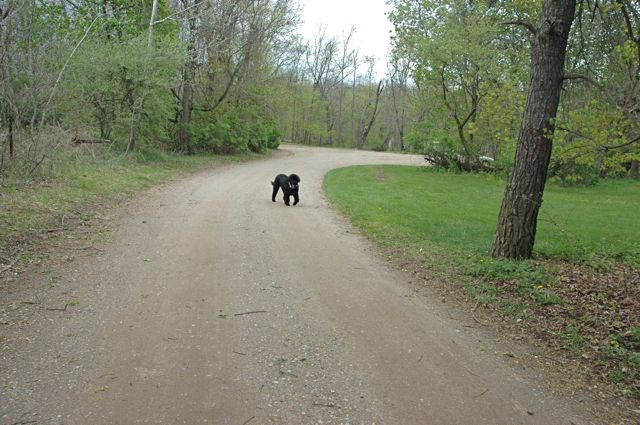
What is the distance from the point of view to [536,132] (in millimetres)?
7055

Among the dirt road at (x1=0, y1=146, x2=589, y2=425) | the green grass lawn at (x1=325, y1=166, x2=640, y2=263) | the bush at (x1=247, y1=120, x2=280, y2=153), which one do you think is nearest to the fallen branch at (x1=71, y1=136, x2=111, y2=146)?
the green grass lawn at (x1=325, y1=166, x2=640, y2=263)

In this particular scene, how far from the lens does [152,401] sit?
3410 mm

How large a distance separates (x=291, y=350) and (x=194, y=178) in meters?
14.5

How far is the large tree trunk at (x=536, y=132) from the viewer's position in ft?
22.4

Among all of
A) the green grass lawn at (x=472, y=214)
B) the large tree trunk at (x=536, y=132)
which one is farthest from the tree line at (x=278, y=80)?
the green grass lawn at (x=472, y=214)

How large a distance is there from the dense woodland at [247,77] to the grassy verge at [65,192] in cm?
78

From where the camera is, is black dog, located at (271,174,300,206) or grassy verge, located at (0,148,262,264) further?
black dog, located at (271,174,300,206)

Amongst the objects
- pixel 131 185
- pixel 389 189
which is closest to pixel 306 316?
pixel 131 185

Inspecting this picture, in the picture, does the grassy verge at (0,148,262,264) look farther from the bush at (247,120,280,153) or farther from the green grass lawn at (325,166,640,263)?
the bush at (247,120,280,153)

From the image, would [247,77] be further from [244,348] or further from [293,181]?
[244,348]

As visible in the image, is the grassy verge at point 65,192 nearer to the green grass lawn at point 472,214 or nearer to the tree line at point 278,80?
the tree line at point 278,80

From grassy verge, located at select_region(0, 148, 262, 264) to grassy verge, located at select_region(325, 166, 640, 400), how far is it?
247 inches

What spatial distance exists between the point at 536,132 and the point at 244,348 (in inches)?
220

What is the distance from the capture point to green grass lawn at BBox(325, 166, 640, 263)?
903 cm
